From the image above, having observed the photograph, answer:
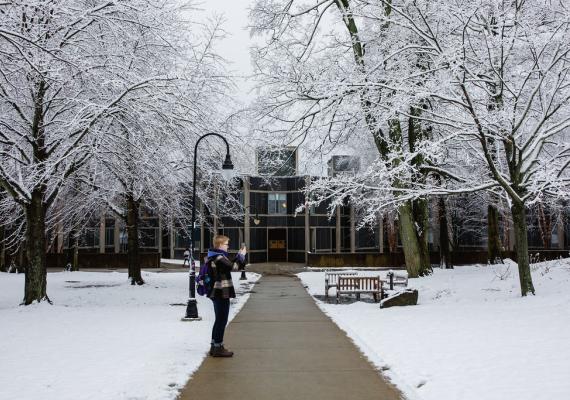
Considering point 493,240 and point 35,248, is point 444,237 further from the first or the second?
point 35,248

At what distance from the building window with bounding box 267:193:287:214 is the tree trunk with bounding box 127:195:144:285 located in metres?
22.7

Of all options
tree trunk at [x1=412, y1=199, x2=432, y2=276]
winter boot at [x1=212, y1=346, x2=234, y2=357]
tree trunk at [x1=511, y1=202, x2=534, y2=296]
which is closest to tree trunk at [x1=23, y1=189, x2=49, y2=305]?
winter boot at [x1=212, y1=346, x2=234, y2=357]

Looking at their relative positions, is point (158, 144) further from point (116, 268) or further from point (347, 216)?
point (347, 216)

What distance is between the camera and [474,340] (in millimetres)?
8930

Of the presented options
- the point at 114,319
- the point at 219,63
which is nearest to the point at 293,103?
the point at 219,63

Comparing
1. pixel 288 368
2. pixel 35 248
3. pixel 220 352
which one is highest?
pixel 35 248

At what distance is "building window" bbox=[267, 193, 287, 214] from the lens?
45844 mm

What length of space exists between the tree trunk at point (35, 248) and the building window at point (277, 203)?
31.6 metres

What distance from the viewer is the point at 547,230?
41656mm

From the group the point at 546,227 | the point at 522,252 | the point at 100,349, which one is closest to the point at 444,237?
the point at 546,227

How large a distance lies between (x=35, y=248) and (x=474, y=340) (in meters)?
11.5

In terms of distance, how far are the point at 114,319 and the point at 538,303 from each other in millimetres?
9680

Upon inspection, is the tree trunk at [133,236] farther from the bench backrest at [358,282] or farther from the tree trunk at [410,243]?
the tree trunk at [410,243]

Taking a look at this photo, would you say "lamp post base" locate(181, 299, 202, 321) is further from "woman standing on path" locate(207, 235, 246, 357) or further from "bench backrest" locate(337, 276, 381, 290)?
"bench backrest" locate(337, 276, 381, 290)
